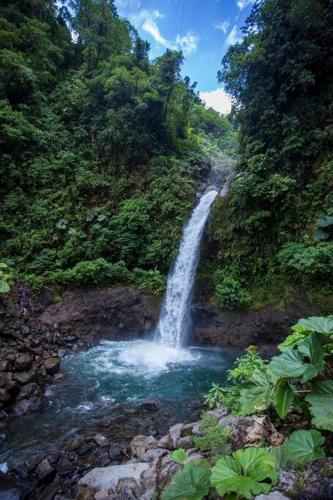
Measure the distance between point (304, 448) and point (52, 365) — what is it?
6.65 meters

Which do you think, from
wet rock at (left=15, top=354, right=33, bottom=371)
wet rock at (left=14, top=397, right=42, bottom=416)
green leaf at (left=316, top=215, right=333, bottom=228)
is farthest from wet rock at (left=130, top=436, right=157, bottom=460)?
green leaf at (left=316, top=215, right=333, bottom=228)

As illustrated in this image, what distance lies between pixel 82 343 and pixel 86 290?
2.00 meters

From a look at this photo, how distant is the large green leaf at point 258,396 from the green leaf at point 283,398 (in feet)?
1.13

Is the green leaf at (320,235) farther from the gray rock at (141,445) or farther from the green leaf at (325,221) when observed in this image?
the gray rock at (141,445)

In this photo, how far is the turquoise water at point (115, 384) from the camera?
548 centimetres

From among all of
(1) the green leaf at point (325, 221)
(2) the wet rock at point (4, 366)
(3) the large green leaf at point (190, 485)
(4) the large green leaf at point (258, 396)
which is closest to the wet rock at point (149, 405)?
(2) the wet rock at point (4, 366)

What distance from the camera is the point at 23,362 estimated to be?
22.3 feet

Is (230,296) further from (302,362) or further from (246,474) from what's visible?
(246,474)

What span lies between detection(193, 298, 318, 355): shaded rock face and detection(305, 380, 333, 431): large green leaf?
6.48m

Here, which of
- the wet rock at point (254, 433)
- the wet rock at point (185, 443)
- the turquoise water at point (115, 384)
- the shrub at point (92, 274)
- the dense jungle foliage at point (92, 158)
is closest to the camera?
the wet rock at point (254, 433)

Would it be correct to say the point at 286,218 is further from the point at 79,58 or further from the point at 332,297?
the point at 79,58

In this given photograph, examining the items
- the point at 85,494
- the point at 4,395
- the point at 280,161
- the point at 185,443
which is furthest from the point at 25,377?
the point at 280,161

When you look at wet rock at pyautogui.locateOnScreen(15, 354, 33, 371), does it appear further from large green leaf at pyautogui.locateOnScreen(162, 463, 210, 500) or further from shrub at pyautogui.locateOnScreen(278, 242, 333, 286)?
shrub at pyautogui.locateOnScreen(278, 242, 333, 286)

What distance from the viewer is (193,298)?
1054 centimetres
